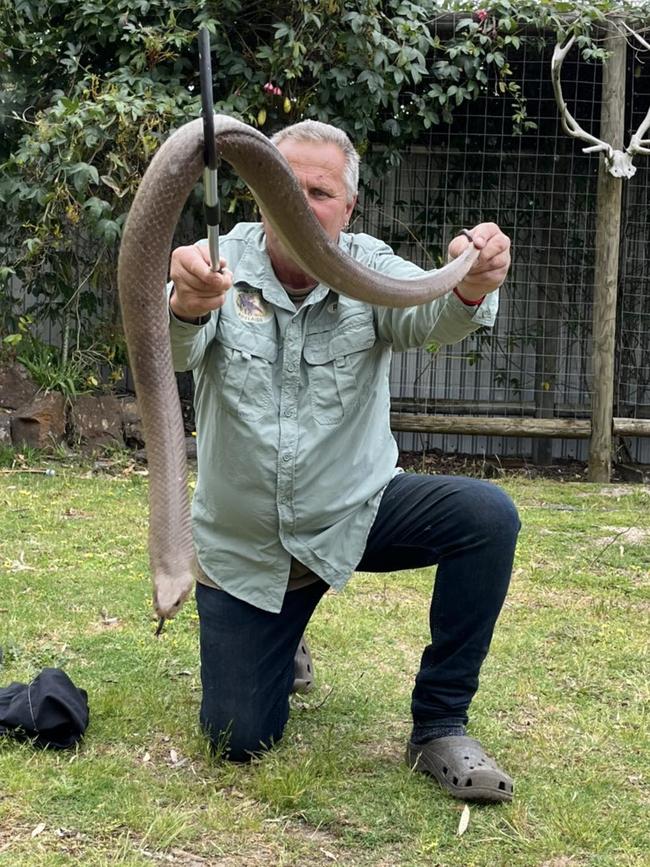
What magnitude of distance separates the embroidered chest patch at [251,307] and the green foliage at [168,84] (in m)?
4.11

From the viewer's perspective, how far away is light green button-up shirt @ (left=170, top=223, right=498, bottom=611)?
2682mm

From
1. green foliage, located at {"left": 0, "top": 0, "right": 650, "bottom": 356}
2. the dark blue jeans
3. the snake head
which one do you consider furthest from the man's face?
green foliage, located at {"left": 0, "top": 0, "right": 650, "bottom": 356}

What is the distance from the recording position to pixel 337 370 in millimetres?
2742

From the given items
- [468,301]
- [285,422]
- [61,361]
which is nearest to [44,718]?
[285,422]

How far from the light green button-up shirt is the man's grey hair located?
25cm

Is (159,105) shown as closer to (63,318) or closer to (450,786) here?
(63,318)

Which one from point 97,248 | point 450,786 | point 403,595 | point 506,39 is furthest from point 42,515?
point 506,39

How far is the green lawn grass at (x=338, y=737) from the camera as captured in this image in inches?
92.4

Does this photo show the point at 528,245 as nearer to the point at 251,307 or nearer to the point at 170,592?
the point at 251,307

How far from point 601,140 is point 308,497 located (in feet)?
17.5

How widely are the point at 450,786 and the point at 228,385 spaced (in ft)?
3.64

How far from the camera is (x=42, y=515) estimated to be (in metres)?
5.41

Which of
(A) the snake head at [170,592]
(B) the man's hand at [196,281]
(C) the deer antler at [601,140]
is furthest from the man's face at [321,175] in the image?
(C) the deer antler at [601,140]

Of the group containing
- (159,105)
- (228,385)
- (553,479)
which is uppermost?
(159,105)
